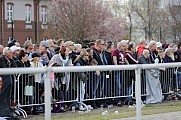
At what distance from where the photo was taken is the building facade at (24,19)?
63750 millimetres

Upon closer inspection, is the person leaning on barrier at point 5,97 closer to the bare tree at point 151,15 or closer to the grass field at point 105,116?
the grass field at point 105,116

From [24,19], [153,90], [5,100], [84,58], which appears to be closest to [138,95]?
[5,100]

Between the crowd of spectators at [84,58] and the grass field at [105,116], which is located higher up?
the crowd of spectators at [84,58]

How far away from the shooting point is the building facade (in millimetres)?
63750

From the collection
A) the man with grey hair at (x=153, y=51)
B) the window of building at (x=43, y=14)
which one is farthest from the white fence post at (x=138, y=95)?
the window of building at (x=43, y=14)

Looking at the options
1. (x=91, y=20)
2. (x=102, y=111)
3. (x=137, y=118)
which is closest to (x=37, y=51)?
(x=102, y=111)

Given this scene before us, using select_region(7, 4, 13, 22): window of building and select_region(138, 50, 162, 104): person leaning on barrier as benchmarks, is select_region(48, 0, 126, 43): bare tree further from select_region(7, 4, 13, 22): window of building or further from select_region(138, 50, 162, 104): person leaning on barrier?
select_region(138, 50, 162, 104): person leaning on barrier

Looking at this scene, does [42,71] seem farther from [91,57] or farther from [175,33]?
[175,33]

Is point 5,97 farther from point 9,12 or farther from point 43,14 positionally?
point 43,14

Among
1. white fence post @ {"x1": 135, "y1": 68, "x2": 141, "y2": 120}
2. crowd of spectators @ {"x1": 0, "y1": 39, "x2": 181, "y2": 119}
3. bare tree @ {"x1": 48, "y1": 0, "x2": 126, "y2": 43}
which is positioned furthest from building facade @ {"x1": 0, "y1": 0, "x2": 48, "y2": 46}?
white fence post @ {"x1": 135, "y1": 68, "x2": 141, "y2": 120}

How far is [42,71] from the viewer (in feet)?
24.5

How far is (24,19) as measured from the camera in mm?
66188

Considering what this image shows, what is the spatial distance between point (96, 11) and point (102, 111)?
4142cm

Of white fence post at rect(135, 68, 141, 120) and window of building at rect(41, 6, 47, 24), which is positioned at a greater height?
window of building at rect(41, 6, 47, 24)
